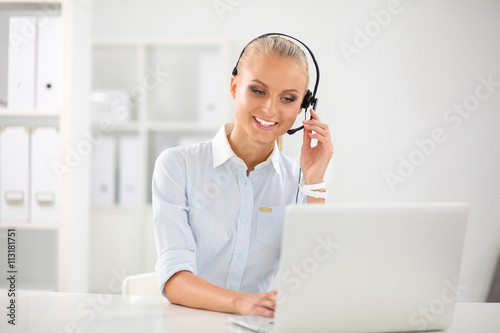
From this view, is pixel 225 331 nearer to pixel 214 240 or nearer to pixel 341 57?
pixel 214 240

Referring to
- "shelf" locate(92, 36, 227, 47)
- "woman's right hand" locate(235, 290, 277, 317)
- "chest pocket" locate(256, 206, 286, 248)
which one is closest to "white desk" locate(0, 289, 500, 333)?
"woman's right hand" locate(235, 290, 277, 317)

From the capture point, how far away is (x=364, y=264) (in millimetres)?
856

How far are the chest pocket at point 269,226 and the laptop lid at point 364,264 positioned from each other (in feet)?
1.70

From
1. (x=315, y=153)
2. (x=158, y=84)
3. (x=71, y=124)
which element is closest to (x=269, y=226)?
(x=315, y=153)

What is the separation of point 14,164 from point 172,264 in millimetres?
1530

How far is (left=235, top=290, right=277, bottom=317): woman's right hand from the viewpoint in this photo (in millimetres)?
1019

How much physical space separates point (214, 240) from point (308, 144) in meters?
0.37

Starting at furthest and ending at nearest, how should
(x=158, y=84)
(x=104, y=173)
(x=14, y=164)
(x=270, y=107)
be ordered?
1. (x=158, y=84)
2. (x=104, y=173)
3. (x=14, y=164)
4. (x=270, y=107)

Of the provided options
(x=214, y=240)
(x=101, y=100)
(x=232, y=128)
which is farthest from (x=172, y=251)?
(x=101, y=100)

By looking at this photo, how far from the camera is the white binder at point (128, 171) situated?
2.98 meters

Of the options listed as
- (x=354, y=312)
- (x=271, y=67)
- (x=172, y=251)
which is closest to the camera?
(x=354, y=312)

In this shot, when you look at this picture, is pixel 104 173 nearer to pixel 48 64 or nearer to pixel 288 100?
pixel 48 64

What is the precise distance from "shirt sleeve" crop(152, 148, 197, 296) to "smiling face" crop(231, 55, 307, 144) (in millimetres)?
217

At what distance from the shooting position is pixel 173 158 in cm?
137
